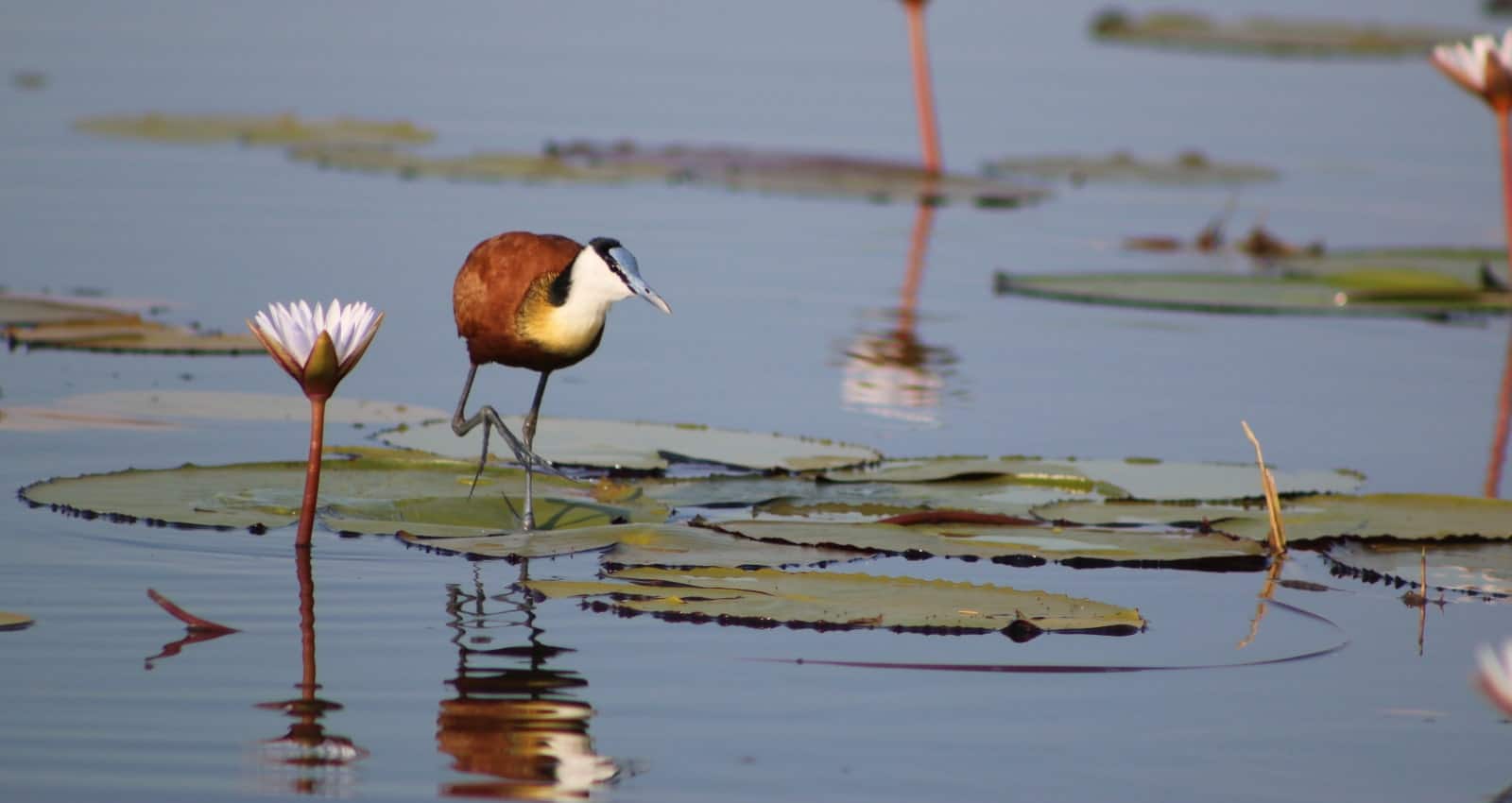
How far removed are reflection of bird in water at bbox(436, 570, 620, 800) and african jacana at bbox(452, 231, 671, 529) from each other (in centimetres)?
88

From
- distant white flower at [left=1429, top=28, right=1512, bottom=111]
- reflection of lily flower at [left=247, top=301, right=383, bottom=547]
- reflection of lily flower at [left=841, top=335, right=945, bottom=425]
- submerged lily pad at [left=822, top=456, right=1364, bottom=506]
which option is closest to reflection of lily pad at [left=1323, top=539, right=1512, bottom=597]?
submerged lily pad at [left=822, top=456, right=1364, bottom=506]

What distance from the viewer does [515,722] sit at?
389 cm

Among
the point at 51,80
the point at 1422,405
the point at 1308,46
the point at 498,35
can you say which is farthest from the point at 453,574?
the point at 1308,46

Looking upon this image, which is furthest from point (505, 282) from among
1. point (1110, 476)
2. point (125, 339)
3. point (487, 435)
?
point (125, 339)

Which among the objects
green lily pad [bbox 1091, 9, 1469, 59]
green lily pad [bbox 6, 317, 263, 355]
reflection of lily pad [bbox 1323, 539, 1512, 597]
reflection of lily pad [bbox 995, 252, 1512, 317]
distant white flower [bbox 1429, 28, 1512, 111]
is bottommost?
reflection of lily pad [bbox 1323, 539, 1512, 597]

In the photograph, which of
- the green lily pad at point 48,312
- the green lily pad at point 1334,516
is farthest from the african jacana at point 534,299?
the green lily pad at point 48,312

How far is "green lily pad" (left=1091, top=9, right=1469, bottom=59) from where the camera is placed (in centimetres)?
2792

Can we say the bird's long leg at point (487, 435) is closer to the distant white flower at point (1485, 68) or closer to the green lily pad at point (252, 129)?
the distant white flower at point (1485, 68)

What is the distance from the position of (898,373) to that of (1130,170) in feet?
20.9

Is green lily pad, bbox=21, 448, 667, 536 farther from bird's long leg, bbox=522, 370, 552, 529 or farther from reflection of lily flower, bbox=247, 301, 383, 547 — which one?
reflection of lily flower, bbox=247, 301, 383, 547

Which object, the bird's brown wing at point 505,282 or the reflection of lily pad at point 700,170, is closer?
the bird's brown wing at point 505,282

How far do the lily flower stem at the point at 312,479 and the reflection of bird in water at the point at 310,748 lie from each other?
68 centimetres

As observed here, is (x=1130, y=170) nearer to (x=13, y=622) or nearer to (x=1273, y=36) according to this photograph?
(x=13, y=622)

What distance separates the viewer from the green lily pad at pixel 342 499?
17.0 ft
